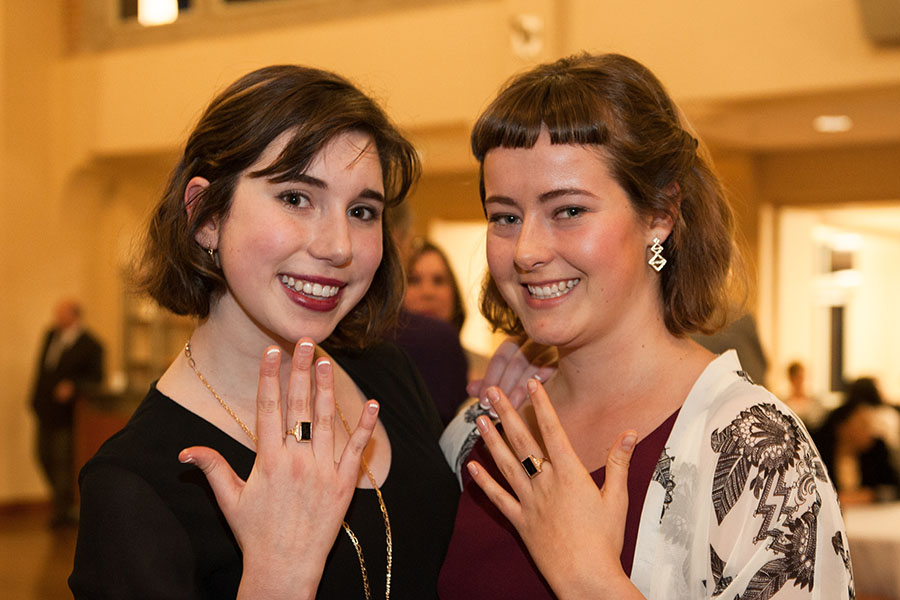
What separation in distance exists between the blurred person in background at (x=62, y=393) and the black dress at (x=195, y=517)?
7.41m

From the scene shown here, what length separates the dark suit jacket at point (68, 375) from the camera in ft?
29.6

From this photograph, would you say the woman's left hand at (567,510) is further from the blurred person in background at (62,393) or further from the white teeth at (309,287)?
the blurred person in background at (62,393)

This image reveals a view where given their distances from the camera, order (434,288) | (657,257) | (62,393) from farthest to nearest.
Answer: (62,393) → (434,288) → (657,257)

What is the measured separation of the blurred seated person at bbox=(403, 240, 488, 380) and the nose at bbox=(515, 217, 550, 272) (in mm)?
2595

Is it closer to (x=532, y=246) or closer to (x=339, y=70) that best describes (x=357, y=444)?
(x=532, y=246)

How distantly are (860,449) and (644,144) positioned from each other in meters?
5.37

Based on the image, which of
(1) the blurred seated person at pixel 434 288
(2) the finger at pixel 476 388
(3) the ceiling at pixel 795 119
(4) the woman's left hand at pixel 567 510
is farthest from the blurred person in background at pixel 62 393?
(4) the woman's left hand at pixel 567 510

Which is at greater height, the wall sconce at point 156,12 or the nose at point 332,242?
the wall sconce at point 156,12

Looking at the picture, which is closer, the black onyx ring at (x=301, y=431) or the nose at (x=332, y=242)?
the black onyx ring at (x=301, y=431)

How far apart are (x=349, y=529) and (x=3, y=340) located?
29.7ft

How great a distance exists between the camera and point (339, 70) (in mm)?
8578

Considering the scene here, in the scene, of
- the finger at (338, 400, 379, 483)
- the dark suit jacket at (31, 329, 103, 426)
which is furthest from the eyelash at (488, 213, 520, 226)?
the dark suit jacket at (31, 329, 103, 426)

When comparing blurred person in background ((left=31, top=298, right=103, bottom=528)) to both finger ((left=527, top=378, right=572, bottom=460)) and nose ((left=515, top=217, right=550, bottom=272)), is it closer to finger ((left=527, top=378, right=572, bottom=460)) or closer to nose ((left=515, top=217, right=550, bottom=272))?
nose ((left=515, top=217, right=550, bottom=272))

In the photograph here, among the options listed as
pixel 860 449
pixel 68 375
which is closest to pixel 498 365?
pixel 860 449
